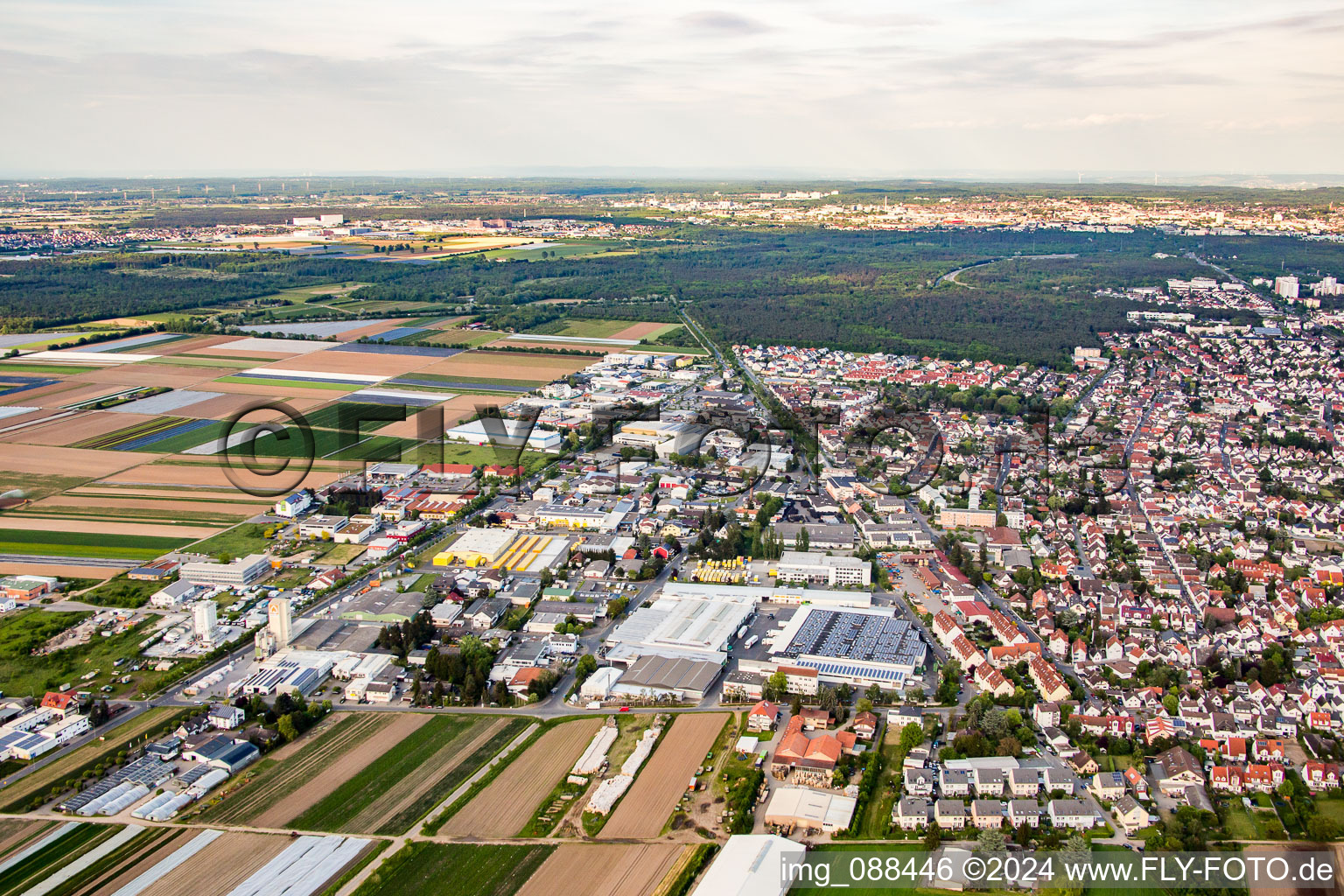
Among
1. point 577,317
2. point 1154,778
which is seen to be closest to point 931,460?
point 1154,778

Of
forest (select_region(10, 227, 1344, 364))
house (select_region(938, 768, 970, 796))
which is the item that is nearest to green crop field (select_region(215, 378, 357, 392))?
forest (select_region(10, 227, 1344, 364))

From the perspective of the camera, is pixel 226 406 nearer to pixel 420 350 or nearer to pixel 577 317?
pixel 420 350

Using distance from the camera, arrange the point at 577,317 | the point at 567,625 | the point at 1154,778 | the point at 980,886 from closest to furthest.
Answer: the point at 980,886 < the point at 1154,778 < the point at 567,625 < the point at 577,317

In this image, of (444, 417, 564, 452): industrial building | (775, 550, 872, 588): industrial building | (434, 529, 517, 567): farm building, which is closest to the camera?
(775, 550, 872, 588): industrial building

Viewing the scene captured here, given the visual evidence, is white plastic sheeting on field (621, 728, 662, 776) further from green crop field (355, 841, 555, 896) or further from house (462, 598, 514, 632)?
Answer: house (462, 598, 514, 632)

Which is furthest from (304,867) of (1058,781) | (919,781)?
(1058,781)

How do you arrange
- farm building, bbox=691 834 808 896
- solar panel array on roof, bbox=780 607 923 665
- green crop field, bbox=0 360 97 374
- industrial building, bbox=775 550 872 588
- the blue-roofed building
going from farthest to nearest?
green crop field, bbox=0 360 97 374 < the blue-roofed building < industrial building, bbox=775 550 872 588 < solar panel array on roof, bbox=780 607 923 665 < farm building, bbox=691 834 808 896
